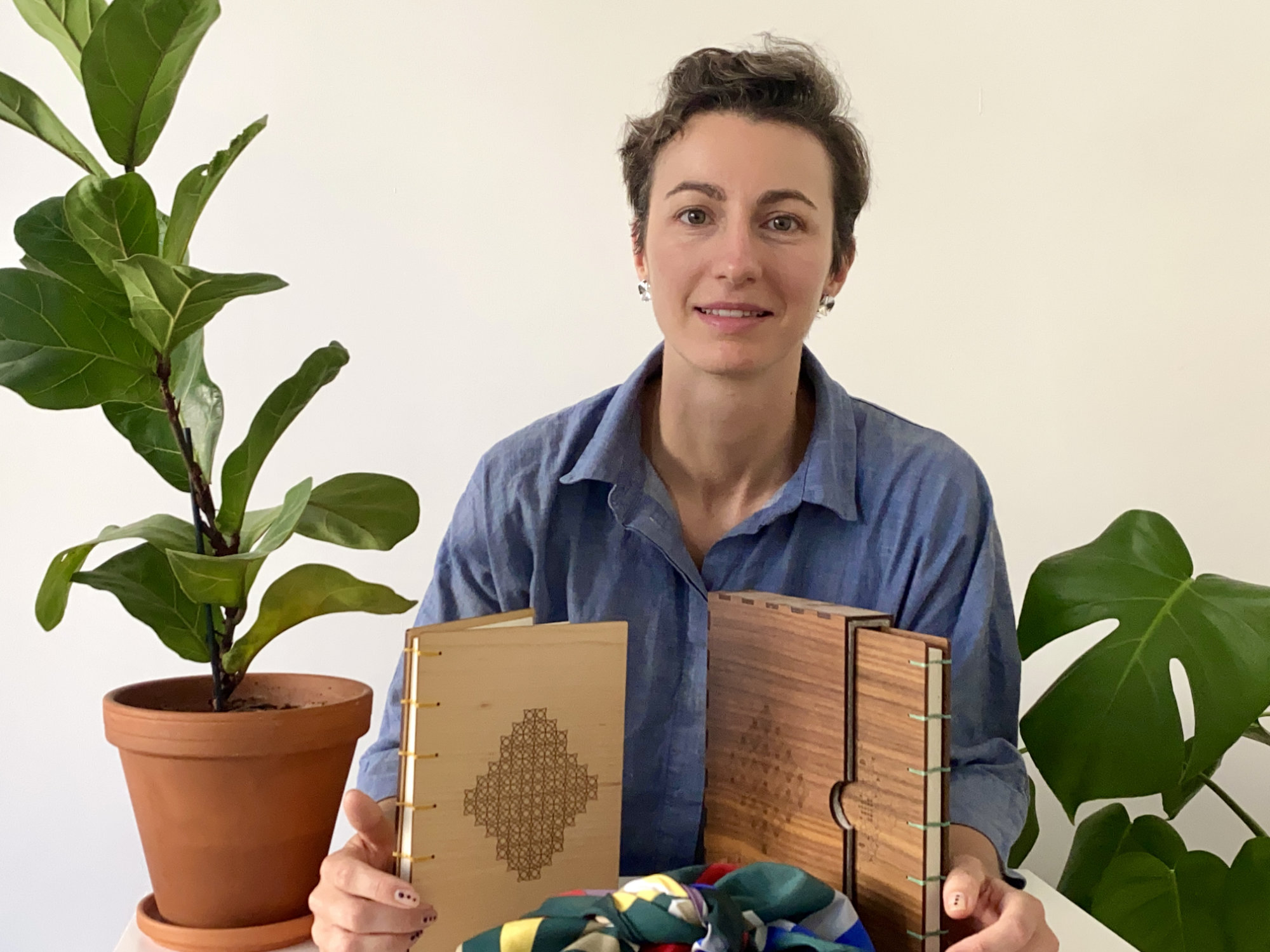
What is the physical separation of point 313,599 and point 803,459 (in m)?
0.46

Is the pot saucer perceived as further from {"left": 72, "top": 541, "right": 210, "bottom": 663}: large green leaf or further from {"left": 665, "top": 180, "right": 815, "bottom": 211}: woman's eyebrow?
{"left": 665, "top": 180, "right": 815, "bottom": 211}: woman's eyebrow

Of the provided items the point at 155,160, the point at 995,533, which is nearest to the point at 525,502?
the point at 995,533

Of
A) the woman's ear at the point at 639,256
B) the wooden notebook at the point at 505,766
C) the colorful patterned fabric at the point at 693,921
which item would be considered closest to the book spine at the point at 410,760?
the wooden notebook at the point at 505,766

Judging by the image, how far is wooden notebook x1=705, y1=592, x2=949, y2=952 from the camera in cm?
66

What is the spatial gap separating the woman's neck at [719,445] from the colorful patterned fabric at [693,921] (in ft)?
1.46

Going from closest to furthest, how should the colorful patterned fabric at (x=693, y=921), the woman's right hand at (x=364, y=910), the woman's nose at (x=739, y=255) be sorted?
the colorful patterned fabric at (x=693, y=921), the woman's right hand at (x=364, y=910), the woman's nose at (x=739, y=255)

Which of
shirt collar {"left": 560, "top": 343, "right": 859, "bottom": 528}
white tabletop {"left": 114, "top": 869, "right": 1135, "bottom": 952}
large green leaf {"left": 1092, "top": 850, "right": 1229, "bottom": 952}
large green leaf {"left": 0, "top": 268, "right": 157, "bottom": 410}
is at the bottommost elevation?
large green leaf {"left": 1092, "top": 850, "right": 1229, "bottom": 952}

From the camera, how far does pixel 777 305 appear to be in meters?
0.99

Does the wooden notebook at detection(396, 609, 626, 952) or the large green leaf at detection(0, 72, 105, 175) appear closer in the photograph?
the wooden notebook at detection(396, 609, 626, 952)

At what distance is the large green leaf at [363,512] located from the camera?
0.83 meters

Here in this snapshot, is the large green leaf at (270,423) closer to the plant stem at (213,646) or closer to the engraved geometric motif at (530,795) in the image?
the plant stem at (213,646)

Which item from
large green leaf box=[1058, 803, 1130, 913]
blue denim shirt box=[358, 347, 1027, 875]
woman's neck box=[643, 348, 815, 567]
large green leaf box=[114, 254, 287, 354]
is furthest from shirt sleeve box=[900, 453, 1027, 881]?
large green leaf box=[114, 254, 287, 354]

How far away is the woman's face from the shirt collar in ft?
0.29

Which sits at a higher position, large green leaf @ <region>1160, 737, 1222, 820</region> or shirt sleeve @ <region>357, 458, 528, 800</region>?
shirt sleeve @ <region>357, 458, 528, 800</region>
